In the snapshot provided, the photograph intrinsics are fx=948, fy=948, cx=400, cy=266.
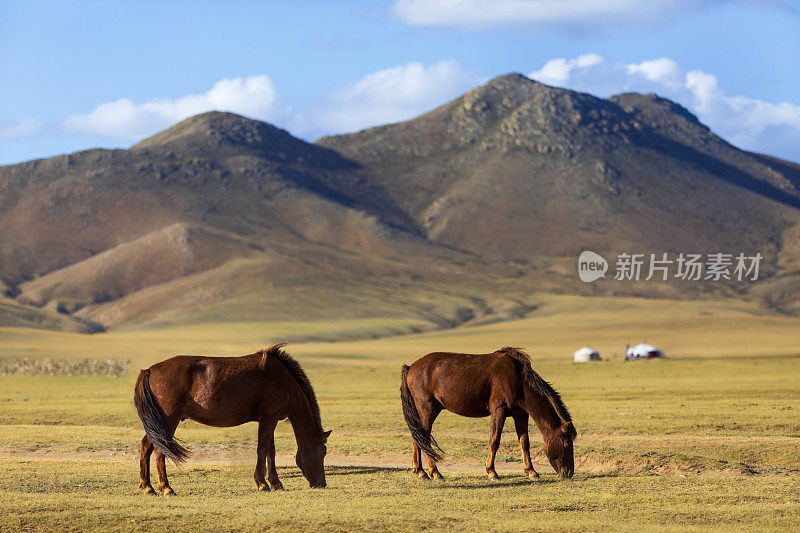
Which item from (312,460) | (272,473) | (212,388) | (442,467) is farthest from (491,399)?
(212,388)

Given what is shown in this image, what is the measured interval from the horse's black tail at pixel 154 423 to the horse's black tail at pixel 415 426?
3901mm

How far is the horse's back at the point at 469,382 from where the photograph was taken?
51.8 feet

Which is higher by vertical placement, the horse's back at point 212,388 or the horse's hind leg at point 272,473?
the horse's back at point 212,388

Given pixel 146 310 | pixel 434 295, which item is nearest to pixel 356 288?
pixel 434 295

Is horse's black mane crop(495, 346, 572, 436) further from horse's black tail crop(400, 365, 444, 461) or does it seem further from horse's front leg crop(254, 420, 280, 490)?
horse's front leg crop(254, 420, 280, 490)

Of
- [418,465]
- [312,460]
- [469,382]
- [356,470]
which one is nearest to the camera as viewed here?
[312,460]

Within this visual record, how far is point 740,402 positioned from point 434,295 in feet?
442

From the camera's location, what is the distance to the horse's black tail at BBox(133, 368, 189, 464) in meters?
14.1

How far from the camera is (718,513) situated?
12914 millimetres

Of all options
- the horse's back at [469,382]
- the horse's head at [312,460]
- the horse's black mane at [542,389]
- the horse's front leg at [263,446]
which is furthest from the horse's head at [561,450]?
the horse's front leg at [263,446]

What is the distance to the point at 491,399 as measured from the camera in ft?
52.1

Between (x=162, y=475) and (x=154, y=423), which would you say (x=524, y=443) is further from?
(x=154, y=423)

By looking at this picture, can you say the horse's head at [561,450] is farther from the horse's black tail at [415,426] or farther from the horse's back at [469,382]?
the horse's black tail at [415,426]

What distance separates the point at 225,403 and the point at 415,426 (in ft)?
11.3
